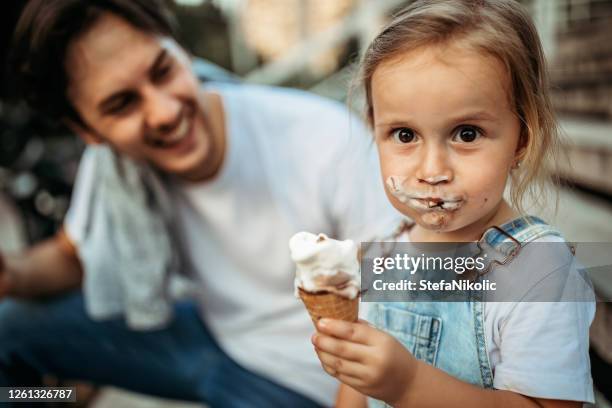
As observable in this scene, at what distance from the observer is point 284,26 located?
5168mm

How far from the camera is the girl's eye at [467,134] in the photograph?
1.83ft

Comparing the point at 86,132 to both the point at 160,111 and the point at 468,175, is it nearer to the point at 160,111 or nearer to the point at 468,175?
the point at 160,111

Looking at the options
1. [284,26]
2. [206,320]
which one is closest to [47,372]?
[206,320]

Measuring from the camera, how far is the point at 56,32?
3.76ft

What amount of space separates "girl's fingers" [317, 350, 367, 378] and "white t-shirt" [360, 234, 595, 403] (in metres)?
0.15

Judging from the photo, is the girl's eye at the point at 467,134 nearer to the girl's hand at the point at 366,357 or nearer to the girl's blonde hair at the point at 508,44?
the girl's blonde hair at the point at 508,44

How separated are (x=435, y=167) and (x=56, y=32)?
37.3 inches

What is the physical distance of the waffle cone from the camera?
22.2 inches

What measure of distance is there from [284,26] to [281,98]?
13.0 feet

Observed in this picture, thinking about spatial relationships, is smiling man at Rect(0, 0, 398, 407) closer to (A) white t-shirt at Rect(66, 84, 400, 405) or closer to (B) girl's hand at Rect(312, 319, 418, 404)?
(A) white t-shirt at Rect(66, 84, 400, 405)

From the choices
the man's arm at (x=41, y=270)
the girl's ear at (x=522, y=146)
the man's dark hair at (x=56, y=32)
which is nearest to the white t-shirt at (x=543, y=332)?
the girl's ear at (x=522, y=146)

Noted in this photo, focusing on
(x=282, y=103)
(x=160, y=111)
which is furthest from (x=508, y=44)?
(x=282, y=103)

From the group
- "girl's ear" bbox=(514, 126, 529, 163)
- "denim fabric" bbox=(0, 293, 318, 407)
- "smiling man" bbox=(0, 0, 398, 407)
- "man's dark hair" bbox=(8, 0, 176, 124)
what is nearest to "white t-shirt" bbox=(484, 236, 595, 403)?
"girl's ear" bbox=(514, 126, 529, 163)

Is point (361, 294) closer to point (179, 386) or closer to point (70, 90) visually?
point (70, 90)
